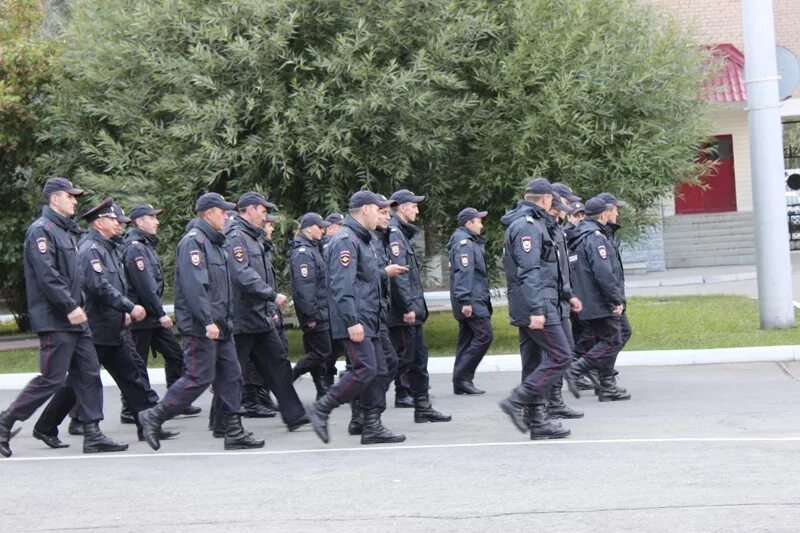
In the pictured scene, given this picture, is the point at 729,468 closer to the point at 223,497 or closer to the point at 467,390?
the point at 223,497

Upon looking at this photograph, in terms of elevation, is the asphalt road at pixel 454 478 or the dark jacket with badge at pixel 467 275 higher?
the dark jacket with badge at pixel 467 275

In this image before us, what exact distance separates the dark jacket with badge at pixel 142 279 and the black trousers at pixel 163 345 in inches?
4.0

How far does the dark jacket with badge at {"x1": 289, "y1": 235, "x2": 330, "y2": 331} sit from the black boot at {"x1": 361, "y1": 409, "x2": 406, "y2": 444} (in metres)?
2.56

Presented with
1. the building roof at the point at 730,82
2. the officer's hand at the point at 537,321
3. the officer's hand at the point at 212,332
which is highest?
the building roof at the point at 730,82

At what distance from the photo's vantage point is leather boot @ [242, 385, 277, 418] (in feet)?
36.9

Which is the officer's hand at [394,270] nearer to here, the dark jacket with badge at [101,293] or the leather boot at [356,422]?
the leather boot at [356,422]

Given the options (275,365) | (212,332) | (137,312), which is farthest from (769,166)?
(212,332)

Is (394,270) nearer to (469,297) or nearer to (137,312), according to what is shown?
(137,312)

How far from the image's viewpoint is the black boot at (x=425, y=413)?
10289mm

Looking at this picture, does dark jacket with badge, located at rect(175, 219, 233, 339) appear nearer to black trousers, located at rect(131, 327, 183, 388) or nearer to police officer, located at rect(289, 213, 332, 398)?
black trousers, located at rect(131, 327, 183, 388)

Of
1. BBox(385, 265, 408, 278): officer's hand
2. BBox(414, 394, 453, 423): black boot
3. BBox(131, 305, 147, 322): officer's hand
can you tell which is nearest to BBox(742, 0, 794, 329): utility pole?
BBox(414, 394, 453, 423): black boot

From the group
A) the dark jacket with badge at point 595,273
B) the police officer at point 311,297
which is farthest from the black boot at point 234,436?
the dark jacket with badge at point 595,273

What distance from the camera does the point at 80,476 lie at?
8.25m

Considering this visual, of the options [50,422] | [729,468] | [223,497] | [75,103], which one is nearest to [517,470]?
[729,468]
